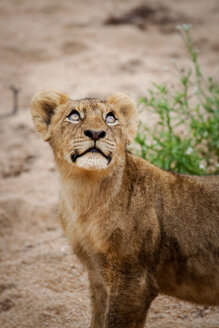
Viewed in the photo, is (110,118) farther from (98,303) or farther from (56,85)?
(56,85)

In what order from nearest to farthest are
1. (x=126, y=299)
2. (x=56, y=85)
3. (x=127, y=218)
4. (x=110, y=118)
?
(x=126, y=299) → (x=127, y=218) → (x=110, y=118) → (x=56, y=85)

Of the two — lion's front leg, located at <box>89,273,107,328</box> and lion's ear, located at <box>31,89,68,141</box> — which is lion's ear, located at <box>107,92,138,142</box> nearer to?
lion's ear, located at <box>31,89,68,141</box>

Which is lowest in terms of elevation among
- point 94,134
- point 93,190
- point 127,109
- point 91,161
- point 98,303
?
point 98,303

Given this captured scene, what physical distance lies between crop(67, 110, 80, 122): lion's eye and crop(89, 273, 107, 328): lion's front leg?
1.25 meters

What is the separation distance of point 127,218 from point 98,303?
0.89 metres

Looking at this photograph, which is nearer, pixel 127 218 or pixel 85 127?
pixel 85 127

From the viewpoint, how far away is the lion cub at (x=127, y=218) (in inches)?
117

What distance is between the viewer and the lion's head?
9.36ft

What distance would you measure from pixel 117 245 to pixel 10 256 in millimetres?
2192

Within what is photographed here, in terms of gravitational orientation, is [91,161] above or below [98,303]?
above

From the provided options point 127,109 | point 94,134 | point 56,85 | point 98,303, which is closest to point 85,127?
point 94,134

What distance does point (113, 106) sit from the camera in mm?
3375

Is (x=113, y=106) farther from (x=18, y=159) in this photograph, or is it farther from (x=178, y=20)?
(x=178, y=20)

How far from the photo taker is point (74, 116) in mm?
3143
